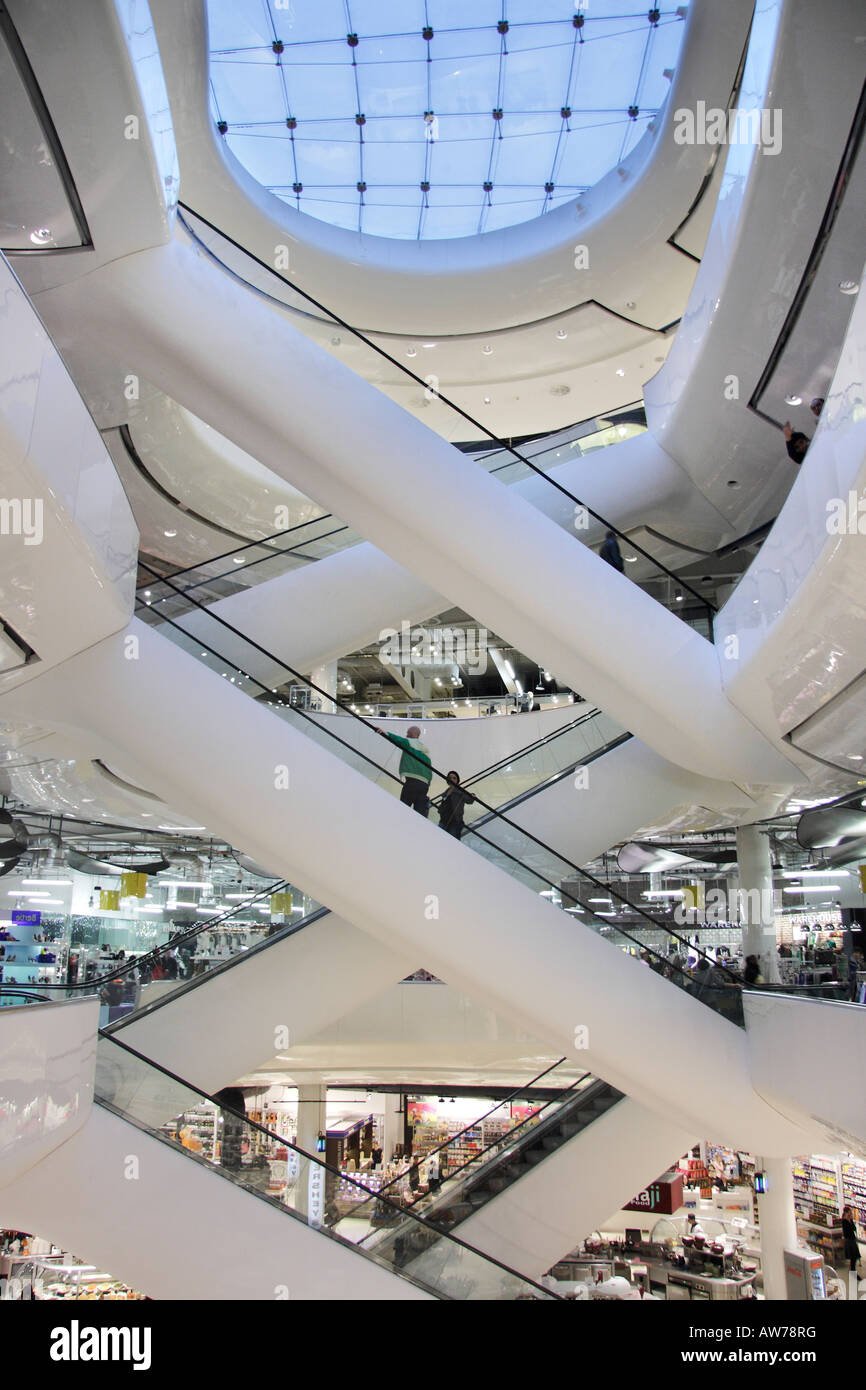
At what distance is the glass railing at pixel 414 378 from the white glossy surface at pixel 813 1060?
429 cm

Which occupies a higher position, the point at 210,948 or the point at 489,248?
the point at 489,248

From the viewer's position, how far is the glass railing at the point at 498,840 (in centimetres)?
812

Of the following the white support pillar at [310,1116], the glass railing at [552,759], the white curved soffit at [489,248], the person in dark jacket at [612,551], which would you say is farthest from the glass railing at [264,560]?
the white support pillar at [310,1116]

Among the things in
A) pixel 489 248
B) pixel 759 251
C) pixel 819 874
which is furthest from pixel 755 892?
pixel 759 251

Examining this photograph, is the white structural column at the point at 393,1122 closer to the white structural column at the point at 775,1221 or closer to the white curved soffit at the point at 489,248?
the white structural column at the point at 775,1221

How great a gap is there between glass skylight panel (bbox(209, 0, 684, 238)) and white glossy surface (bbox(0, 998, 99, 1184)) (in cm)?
1159

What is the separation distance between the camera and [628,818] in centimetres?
1034

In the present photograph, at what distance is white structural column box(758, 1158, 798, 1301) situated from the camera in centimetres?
1426

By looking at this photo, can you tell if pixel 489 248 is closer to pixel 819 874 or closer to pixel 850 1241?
pixel 819 874

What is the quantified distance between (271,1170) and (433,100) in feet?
43.3

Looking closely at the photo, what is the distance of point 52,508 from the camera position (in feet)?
16.4
